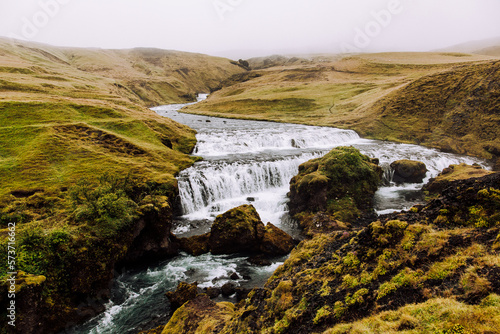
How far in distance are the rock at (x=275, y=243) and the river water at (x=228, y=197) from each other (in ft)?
2.66

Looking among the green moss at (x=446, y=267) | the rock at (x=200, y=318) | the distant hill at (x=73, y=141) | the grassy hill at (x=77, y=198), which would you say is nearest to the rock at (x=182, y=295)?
the rock at (x=200, y=318)

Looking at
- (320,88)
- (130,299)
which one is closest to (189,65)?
(320,88)

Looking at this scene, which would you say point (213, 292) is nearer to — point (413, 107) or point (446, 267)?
point (446, 267)

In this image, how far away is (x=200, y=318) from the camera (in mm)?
9547

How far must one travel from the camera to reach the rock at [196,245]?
1848cm

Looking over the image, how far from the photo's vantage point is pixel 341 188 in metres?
24.2

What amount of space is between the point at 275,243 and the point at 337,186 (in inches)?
395

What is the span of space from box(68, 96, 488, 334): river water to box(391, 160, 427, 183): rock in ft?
3.06

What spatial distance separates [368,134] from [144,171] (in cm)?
4908

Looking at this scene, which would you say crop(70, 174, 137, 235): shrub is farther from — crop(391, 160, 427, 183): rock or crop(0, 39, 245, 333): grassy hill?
crop(391, 160, 427, 183): rock

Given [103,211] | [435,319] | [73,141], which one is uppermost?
[73,141]

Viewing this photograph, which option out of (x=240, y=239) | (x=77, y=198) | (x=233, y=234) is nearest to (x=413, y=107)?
(x=240, y=239)

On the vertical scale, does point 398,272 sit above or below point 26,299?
above

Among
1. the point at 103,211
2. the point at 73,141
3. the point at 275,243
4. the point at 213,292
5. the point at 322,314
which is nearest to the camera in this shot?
the point at 322,314
